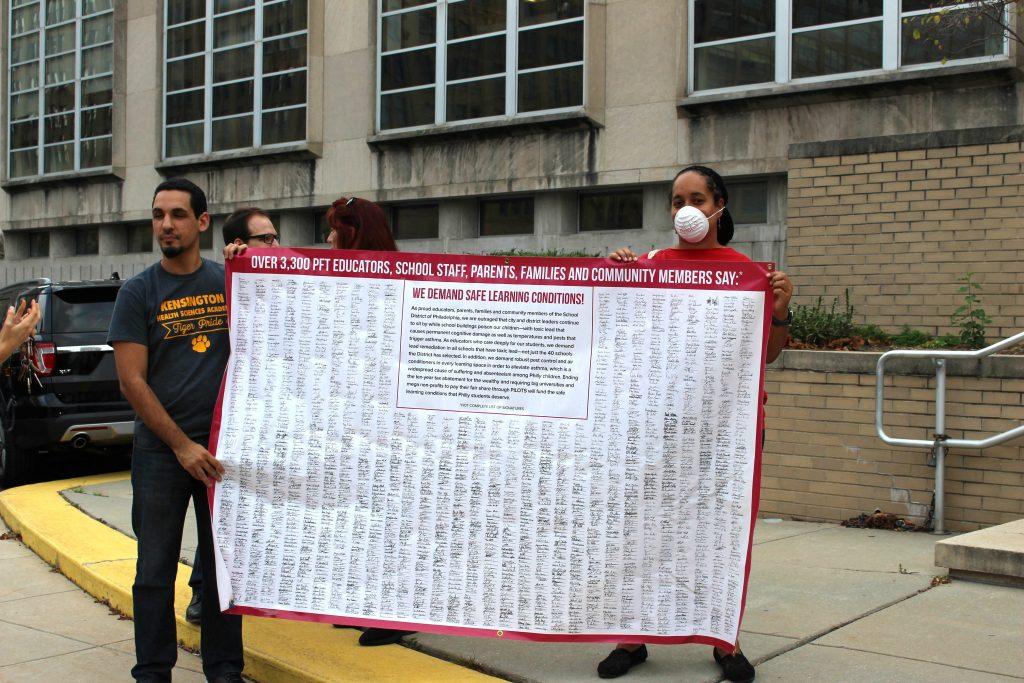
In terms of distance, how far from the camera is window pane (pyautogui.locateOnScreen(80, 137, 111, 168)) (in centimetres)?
2214

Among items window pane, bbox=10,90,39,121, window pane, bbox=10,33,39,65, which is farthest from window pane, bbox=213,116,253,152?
window pane, bbox=10,33,39,65

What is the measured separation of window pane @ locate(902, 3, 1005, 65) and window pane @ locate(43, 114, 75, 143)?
1754 centimetres

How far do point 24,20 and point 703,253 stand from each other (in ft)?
82.3

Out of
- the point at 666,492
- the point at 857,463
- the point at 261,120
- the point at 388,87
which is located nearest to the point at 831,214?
the point at 857,463

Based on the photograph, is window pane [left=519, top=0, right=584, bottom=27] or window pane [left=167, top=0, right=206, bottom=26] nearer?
window pane [left=519, top=0, right=584, bottom=27]

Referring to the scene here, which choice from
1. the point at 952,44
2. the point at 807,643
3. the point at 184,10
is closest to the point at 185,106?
the point at 184,10

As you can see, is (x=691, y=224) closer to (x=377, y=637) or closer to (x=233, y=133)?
(x=377, y=637)

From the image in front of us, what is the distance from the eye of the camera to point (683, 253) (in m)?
4.13

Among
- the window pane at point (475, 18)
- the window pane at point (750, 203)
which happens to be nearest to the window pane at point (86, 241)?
the window pane at point (475, 18)

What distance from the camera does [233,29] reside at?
20.1 meters

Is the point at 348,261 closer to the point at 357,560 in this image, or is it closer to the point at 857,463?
the point at 357,560

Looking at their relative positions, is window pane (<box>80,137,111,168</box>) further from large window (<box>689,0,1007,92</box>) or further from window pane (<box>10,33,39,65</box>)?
large window (<box>689,0,1007,92</box>)

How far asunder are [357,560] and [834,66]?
36.8 feet

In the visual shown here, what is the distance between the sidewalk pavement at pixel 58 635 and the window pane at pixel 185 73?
1570 centimetres
